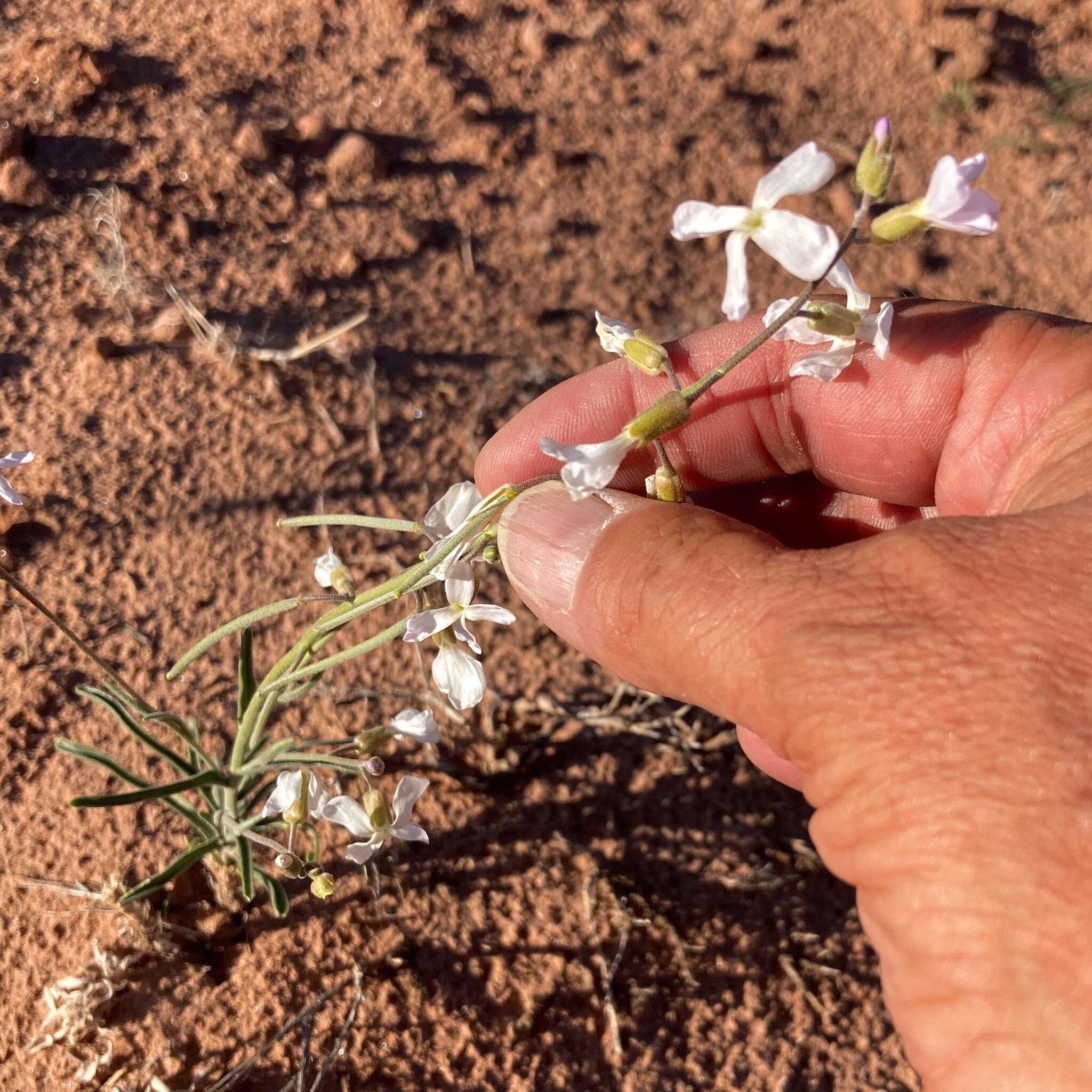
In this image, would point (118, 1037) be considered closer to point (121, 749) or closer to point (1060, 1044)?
point (121, 749)

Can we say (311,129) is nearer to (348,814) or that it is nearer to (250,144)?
(250,144)

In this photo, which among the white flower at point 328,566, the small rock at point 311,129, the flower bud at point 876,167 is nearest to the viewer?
the flower bud at point 876,167

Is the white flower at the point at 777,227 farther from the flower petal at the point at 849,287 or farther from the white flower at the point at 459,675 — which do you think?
the white flower at the point at 459,675

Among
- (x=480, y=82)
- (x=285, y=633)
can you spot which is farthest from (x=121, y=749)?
(x=480, y=82)

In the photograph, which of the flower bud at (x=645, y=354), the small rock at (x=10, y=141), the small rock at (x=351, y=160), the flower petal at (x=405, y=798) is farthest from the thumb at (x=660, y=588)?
the small rock at (x=10, y=141)

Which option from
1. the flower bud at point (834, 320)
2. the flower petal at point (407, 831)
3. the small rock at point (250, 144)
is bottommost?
the flower petal at point (407, 831)

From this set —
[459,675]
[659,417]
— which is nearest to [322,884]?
[459,675]

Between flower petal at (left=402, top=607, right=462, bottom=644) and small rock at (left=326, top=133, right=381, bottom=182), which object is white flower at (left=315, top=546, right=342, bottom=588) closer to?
flower petal at (left=402, top=607, right=462, bottom=644)
